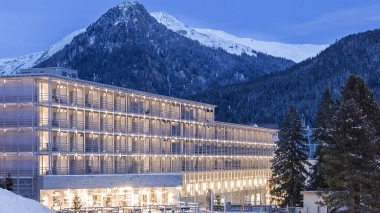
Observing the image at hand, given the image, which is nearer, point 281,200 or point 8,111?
point 8,111

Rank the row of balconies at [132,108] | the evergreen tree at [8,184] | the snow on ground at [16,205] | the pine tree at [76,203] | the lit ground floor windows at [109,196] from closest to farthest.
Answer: the snow on ground at [16,205] < the pine tree at [76,203] < the evergreen tree at [8,184] < the lit ground floor windows at [109,196] < the row of balconies at [132,108]

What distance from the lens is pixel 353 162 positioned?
53031 millimetres

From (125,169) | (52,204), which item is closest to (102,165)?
(125,169)

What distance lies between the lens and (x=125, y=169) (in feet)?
280

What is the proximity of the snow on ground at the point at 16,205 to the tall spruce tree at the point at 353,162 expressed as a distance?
1156 inches

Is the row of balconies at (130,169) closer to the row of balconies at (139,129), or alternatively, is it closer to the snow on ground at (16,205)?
the row of balconies at (139,129)

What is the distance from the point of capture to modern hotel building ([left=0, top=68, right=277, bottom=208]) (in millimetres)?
71062

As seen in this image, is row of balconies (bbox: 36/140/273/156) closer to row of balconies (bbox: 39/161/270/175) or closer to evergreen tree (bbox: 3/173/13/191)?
row of balconies (bbox: 39/161/270/175)

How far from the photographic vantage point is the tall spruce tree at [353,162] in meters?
51.7

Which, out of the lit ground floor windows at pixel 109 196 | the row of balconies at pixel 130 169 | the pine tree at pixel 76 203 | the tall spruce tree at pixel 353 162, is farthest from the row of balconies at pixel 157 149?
the tall spruce tree at pixel 353 162

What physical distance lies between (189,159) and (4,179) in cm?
3474

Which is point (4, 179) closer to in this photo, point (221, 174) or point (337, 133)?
point (337, 133)

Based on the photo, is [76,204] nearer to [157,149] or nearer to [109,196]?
[109,196]

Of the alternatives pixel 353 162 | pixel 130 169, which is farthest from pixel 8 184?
pixel 353 162
